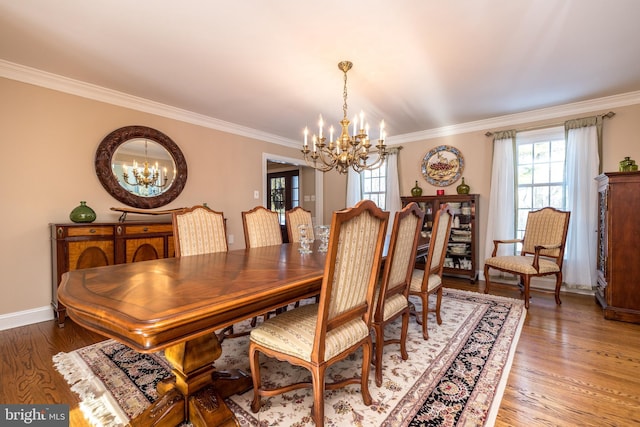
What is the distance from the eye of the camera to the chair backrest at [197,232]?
2174mm

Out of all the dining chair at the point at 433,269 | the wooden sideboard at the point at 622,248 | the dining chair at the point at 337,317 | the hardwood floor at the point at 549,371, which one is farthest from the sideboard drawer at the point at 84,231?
the wooden sideboard at the point at 622,248

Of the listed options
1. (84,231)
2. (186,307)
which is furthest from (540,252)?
(84,231)

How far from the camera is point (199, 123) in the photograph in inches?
157

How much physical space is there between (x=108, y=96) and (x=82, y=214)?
1.35 meters

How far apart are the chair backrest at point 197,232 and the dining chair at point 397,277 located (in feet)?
4.56

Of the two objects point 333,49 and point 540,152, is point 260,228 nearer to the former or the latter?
point 333,49

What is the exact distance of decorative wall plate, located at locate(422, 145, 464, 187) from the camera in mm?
4508

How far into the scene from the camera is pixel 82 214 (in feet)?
9.09

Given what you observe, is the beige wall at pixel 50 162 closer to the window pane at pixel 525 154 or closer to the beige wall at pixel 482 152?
the beige wall at pixel 482 152

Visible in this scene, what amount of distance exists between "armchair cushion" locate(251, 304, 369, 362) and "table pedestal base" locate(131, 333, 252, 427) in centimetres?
27

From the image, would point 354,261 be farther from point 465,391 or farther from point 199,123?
point 199,123

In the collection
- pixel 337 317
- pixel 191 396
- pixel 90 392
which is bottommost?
pixel 90 392

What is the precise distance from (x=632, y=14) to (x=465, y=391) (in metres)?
2.69

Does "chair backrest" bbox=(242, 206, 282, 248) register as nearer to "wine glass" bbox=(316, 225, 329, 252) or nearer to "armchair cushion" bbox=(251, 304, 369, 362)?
"wine glass" bbox=(316, 225, 329, 252)
